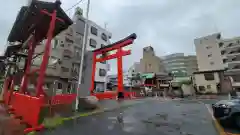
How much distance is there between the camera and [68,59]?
84.6ft

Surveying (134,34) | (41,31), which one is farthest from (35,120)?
(134,34)

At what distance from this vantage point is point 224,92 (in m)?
25.2

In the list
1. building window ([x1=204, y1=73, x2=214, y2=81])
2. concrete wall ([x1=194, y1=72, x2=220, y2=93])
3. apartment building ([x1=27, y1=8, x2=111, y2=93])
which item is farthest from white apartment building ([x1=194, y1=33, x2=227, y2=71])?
apartment building ([x1=27, y1=8, x2=111, y2=93])

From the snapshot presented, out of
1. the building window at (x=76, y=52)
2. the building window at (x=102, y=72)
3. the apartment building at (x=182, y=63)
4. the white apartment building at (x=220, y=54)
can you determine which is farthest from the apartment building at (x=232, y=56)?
the building window at (x=76, y=52)

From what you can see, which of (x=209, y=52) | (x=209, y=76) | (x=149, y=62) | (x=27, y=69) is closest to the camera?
(x=27, y=69)

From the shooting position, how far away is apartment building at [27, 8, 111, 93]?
74.7 ft

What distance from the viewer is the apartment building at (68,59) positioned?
2276cm

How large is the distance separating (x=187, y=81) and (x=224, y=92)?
636cm

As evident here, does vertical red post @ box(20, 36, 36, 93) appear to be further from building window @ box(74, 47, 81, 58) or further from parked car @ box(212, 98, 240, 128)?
building window @ box(74, 47, 81, 58)

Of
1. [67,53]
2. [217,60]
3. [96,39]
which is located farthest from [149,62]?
[67,53]

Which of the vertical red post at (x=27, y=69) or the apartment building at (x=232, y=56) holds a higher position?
the apartment building at (x=232, y=56)

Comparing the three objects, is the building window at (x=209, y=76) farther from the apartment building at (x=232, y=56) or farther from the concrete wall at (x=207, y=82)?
the apartment building at (x=232, y=56)

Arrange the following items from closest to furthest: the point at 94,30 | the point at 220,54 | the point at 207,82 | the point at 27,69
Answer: the point at 27,69 → the point at 207,82 → the point at 94,30 → the point at 220,54

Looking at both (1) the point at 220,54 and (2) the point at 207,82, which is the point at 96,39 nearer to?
(2) the point at 207,82
